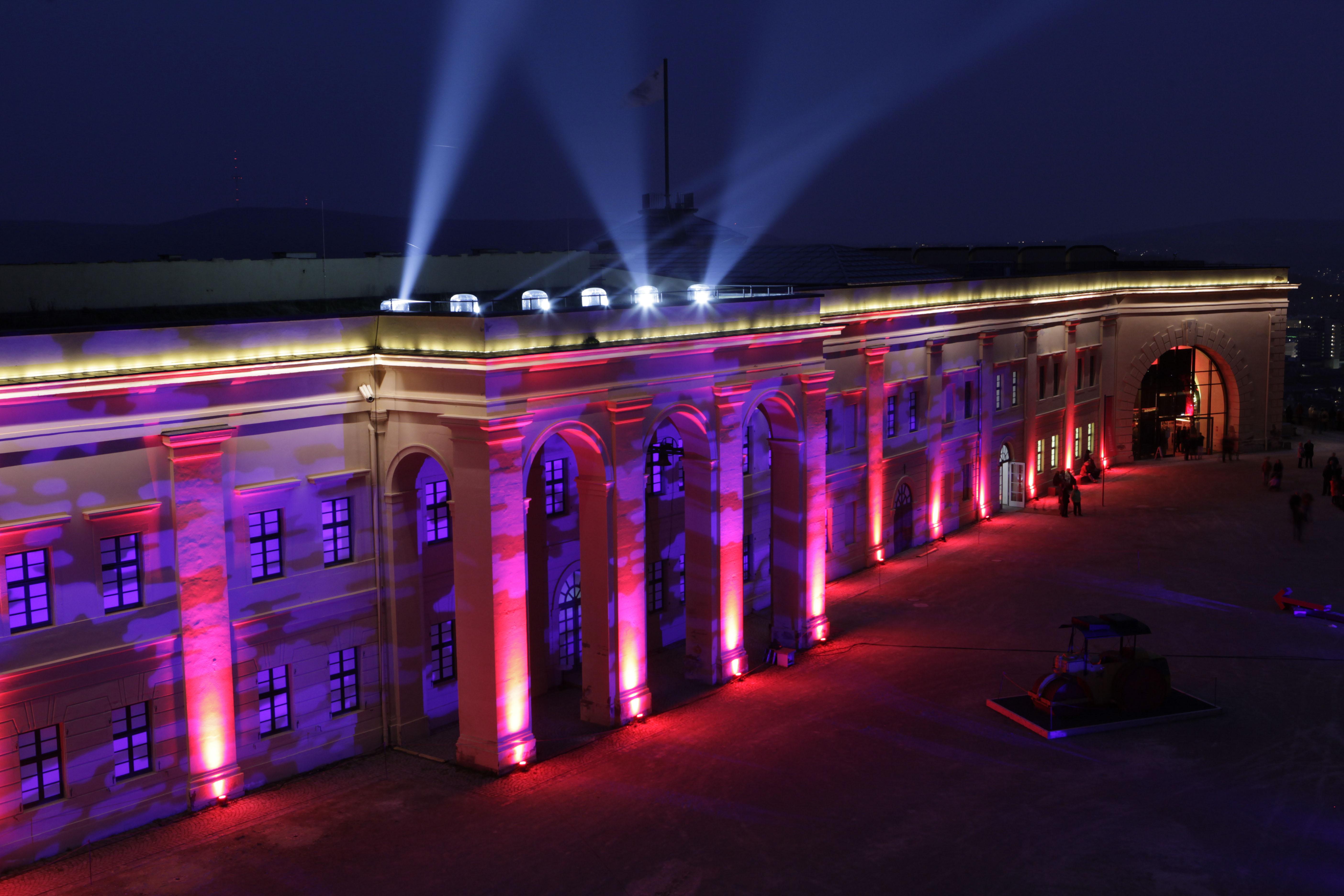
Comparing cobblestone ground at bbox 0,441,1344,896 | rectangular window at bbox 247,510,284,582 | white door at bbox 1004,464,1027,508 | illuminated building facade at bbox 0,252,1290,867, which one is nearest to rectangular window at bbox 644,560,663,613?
illuminated building facade at bbox 0,252,1290,867

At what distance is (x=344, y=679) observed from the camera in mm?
25984

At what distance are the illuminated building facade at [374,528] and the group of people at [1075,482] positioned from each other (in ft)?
58.4

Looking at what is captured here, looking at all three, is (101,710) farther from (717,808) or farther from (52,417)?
(717,808)

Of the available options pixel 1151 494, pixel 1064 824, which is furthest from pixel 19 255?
pixel 1151 494

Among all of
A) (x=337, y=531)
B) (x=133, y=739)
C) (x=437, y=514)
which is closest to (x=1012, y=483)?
(x=437, y=514)

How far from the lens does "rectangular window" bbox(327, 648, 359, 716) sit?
25.7 m

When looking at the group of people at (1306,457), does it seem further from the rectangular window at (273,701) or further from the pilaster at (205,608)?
the pilaster at (205,608)

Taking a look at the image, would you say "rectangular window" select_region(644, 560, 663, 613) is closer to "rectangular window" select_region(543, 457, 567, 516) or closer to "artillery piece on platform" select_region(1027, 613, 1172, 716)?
"rectangular window" select_region(543, 457, 567, 516)

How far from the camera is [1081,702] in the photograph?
28422 millimetres

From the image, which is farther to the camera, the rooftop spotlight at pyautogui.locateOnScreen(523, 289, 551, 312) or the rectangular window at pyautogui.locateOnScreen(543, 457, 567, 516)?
the rectangular window at pyautogui.locateOnScreen(543, 457, 567, 516)

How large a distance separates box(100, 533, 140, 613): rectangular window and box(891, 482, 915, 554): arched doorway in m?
28.5

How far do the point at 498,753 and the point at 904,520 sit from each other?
24.4m

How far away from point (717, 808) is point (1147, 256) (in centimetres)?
6526

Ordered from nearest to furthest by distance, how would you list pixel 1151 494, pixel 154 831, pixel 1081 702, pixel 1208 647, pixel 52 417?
pixel 52 417 < pixel 154 831 < pixel 1081 702 < pixel 1208 647 < pixel 1151 494
